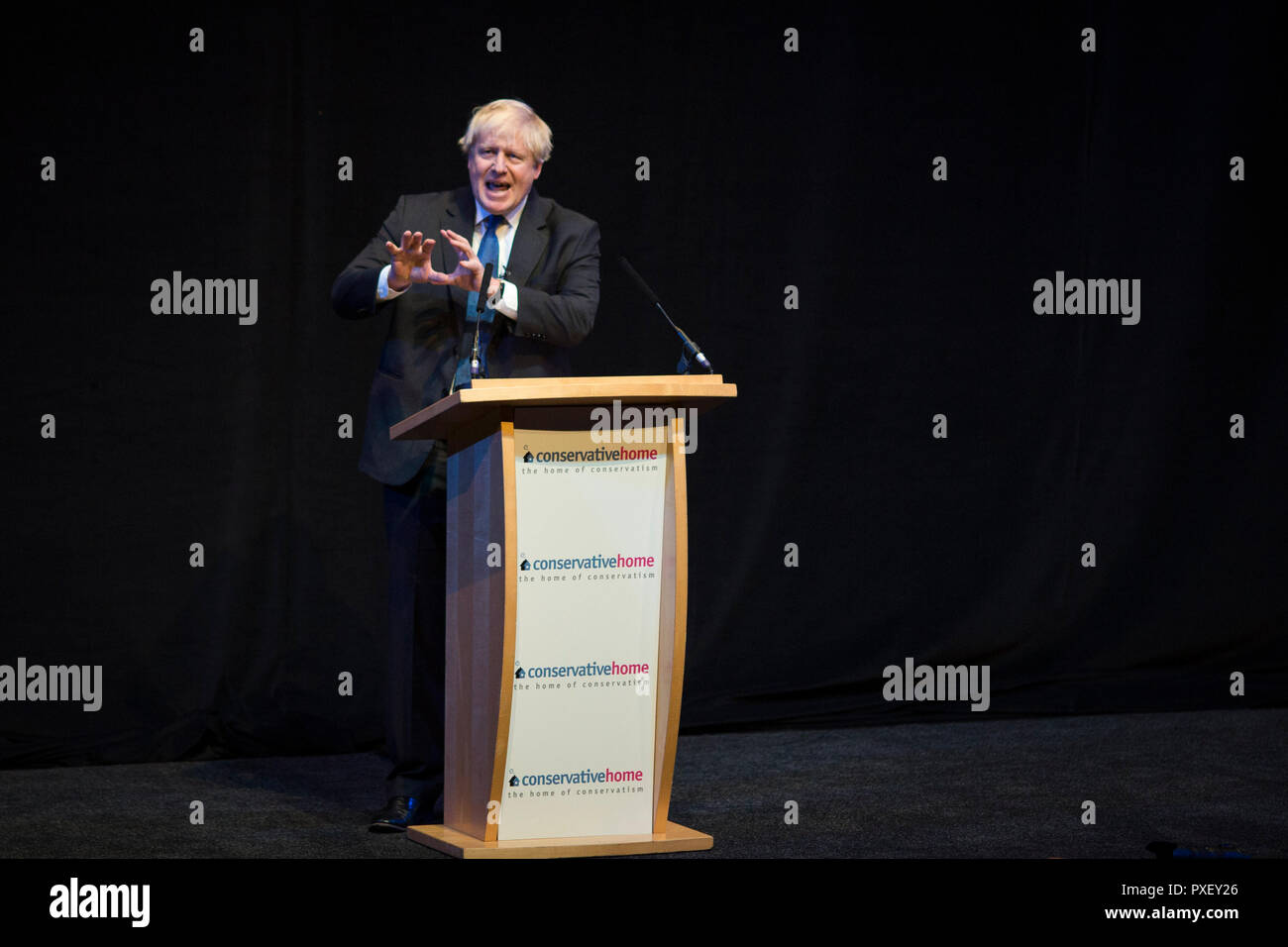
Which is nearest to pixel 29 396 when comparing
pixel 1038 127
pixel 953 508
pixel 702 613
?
pixel 702 613

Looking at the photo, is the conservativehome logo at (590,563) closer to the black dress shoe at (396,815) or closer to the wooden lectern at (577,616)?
the wooden lectern at (577,616)

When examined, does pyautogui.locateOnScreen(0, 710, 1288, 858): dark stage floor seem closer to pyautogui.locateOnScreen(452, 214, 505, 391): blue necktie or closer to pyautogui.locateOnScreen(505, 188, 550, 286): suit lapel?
pyautogui.locateOnScreen(452, 214, 505, 391): blue necktie

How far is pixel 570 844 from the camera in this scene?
294 cm

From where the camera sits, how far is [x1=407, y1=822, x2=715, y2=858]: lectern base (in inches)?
114

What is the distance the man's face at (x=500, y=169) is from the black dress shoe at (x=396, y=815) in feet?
4.30

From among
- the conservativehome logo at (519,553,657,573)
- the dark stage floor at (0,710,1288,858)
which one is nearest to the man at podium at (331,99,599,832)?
the dark stage floor at (0,710,1288,858)

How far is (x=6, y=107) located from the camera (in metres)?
4.42

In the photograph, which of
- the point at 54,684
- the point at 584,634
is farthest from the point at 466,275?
the point at 54,684

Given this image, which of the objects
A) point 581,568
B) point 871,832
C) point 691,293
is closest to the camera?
point 581,568

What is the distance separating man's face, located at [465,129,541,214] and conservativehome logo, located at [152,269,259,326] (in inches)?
60.2

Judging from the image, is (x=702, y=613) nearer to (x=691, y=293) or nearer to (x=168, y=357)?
(x=691, y=293)

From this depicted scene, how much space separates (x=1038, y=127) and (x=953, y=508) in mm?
1407

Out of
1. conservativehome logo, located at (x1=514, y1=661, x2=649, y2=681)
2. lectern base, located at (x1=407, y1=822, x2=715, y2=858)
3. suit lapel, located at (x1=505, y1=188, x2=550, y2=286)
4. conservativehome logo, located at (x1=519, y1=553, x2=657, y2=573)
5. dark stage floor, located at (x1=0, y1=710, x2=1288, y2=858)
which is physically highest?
suit lapel, located at (x1=505, y1=188, x2=550, y2=286)

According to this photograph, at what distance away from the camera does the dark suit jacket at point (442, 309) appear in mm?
3352
